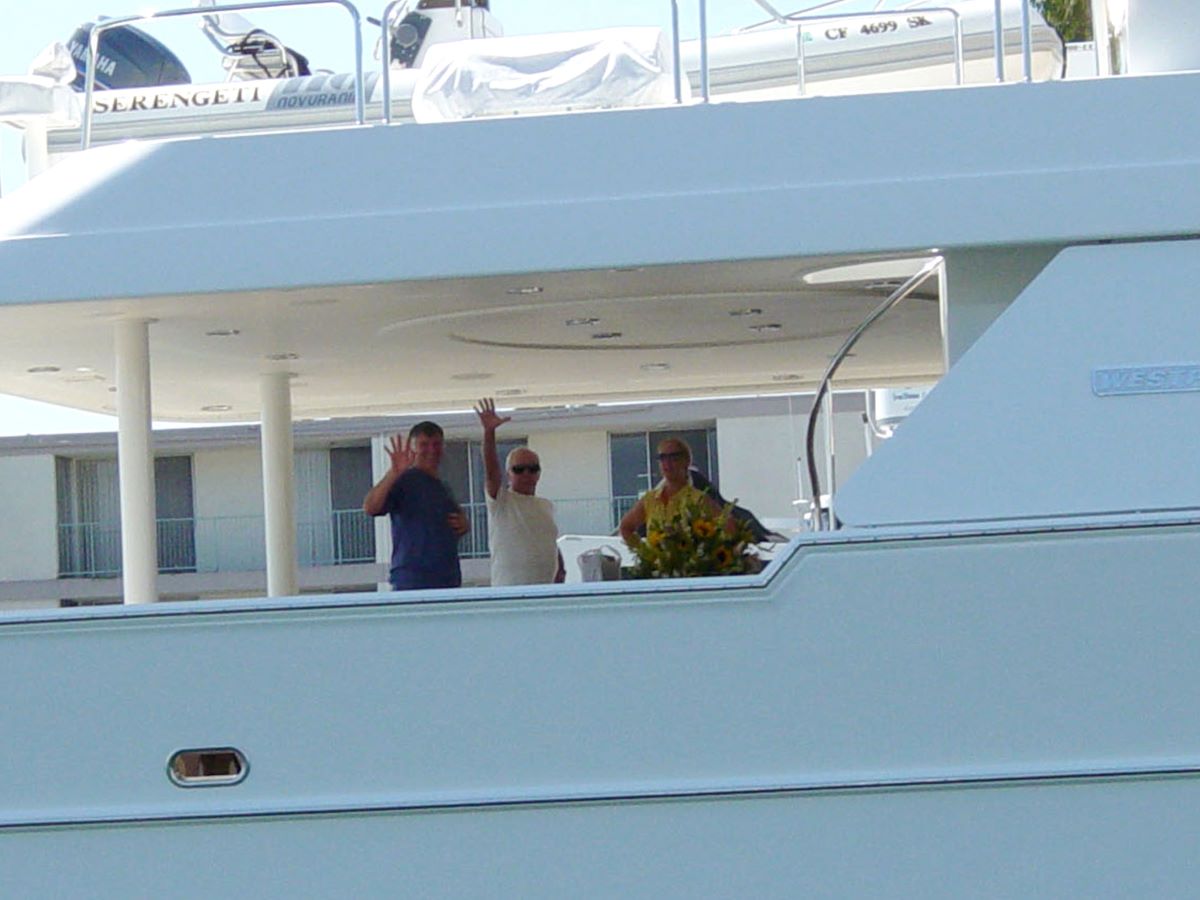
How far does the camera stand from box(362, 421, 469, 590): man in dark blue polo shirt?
5.55m

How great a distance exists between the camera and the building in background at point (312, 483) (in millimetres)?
17672

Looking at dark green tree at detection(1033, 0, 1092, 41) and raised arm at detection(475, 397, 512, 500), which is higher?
dark green tree at detection(1033, 0, 1092, 41)

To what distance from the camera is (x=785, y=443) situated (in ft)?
60.8

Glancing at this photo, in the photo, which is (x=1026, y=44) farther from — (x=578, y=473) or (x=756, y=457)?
(x=578, y=473)

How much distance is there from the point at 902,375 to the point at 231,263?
4.62 metres

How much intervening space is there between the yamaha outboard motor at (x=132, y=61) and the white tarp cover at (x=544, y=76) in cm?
518

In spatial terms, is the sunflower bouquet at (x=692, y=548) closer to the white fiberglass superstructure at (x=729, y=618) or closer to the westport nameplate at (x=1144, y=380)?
the white fiberglass superstructure at (x=729, y=618)

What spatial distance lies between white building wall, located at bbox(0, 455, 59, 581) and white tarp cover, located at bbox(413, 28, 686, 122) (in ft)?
45.8

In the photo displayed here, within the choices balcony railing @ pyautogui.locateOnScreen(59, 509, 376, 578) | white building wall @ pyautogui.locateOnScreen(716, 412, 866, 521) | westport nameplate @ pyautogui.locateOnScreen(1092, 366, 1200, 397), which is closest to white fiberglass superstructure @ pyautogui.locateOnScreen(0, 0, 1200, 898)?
westport nameplate @ pyautogui.locateOnScreen(1092, 366, 1200, 397)

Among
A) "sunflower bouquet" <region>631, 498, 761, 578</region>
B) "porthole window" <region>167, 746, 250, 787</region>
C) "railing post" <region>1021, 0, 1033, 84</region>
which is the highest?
"railing post" <region>1021, 0, 1033, 84</region>

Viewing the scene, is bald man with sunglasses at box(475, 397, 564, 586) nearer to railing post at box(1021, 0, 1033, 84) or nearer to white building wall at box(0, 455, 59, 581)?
railing post at box(1021, 0, 1033, 84)

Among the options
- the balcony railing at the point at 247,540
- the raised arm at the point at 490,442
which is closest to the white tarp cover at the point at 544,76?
the raised arm at the point at 490,442

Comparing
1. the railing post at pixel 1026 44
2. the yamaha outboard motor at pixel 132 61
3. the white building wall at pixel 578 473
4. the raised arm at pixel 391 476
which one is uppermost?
the yamaha outboard motor at pixel 132 61

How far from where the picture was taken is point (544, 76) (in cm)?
525
